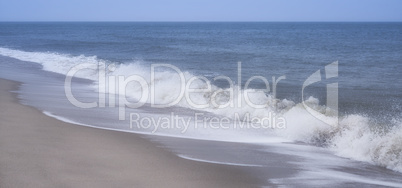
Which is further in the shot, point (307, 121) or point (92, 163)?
point (307, 121)

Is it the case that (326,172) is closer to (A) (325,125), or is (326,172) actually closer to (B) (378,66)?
(A) (325,125)

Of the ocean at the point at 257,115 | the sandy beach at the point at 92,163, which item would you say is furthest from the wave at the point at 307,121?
the sandy beach at the point at 92,163

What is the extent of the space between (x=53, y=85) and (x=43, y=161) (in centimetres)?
849

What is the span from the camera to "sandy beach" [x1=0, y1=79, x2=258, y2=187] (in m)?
5.04

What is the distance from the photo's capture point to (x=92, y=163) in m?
5.64

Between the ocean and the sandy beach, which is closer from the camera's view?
the sandy beach

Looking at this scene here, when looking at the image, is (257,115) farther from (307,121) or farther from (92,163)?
(92,163)

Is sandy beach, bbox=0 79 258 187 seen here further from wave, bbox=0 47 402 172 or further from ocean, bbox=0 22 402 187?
wave, bbox=0 47 402 172

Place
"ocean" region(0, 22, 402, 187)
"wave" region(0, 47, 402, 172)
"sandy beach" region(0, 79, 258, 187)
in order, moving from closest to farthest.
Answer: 1. "sandy beach" region(0, 79, 258, 187)
2. "ocean" region(0, 22, 402, 187)
3. "wave" region(0, 47, 402, 172)

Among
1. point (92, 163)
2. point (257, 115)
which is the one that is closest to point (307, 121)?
point (257, 115)

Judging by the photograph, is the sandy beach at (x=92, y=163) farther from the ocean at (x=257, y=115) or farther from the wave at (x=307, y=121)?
the wave at (x=307, y=121)

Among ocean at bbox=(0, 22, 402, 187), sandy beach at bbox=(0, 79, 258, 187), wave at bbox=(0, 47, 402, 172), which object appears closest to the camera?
sandy beach at bbox=(0, 79, 258, 187)

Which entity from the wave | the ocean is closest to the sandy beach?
the ocean

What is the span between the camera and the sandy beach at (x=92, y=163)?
504cm
